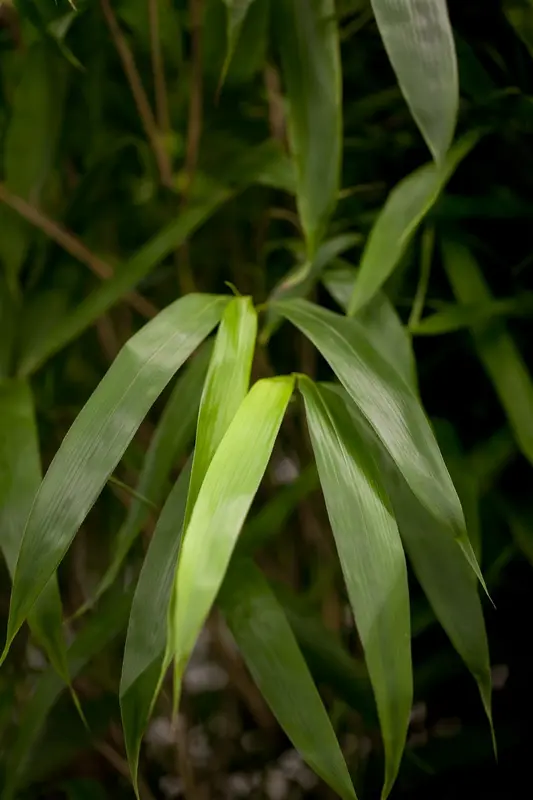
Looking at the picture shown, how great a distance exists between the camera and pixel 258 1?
498 millimetres

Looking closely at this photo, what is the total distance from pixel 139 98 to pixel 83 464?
351 mm

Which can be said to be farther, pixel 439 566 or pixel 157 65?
pixel 157 65

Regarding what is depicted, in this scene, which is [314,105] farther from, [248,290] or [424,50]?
[248,290]

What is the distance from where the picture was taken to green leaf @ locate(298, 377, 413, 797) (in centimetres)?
33

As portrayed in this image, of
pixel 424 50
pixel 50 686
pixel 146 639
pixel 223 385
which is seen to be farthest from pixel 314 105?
pixel 50 686

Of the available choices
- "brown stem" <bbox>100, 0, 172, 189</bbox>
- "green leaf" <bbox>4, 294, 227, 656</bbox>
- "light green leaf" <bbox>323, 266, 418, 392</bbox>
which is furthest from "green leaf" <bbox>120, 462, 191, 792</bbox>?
"brown stem" <bbox>100, 0, 172, 189</bbox>

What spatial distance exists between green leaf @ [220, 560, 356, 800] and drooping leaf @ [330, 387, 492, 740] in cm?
9

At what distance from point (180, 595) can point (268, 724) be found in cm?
58

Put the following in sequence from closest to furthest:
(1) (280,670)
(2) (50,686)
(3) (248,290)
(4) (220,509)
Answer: (4) (220,509) → (1) (280,670) → (2) (50,686) → (3) (248,290)

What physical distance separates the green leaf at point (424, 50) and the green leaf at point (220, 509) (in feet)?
0.57

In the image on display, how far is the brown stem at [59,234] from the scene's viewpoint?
1.81 ft

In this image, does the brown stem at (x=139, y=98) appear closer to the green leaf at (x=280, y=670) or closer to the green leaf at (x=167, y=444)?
the green leaf at (x=167, y=444)

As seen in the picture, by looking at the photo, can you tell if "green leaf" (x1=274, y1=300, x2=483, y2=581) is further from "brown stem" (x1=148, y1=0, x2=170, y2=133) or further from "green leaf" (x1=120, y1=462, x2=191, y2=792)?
"brown stem" (x1=148, y1=0, x2=170, y2=133)

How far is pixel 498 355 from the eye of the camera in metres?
0.54
